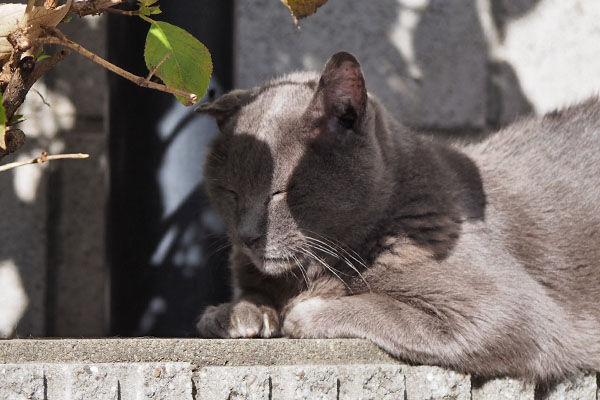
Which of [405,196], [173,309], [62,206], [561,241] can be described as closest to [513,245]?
[561,241]

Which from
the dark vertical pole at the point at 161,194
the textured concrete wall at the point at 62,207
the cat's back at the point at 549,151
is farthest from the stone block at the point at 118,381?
the textured concrete wall at the point at 62,207

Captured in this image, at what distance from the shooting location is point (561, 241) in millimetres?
2199

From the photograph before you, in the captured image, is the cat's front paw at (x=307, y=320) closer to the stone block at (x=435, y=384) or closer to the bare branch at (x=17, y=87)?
the stone block at (x=435, y=384)

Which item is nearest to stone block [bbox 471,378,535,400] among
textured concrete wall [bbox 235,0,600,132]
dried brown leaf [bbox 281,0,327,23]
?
dried brown leaf [bbox 281,0,327,23]

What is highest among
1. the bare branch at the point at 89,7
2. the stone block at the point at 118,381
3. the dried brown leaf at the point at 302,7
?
the dried brown leaf at the point at 302,7

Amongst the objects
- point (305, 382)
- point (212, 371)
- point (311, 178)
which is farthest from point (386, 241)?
point (212, 371)

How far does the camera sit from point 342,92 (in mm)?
1920

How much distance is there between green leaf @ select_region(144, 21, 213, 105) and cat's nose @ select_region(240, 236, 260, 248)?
1.84 feet

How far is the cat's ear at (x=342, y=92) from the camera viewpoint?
6.08ft

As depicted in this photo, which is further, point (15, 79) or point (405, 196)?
point (405, 196)

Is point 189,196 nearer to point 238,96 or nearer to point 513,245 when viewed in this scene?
point 238,96

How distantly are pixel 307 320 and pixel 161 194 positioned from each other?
75 centimetres

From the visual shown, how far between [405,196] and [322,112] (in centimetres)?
32

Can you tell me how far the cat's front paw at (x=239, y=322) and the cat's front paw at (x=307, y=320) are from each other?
56mm
